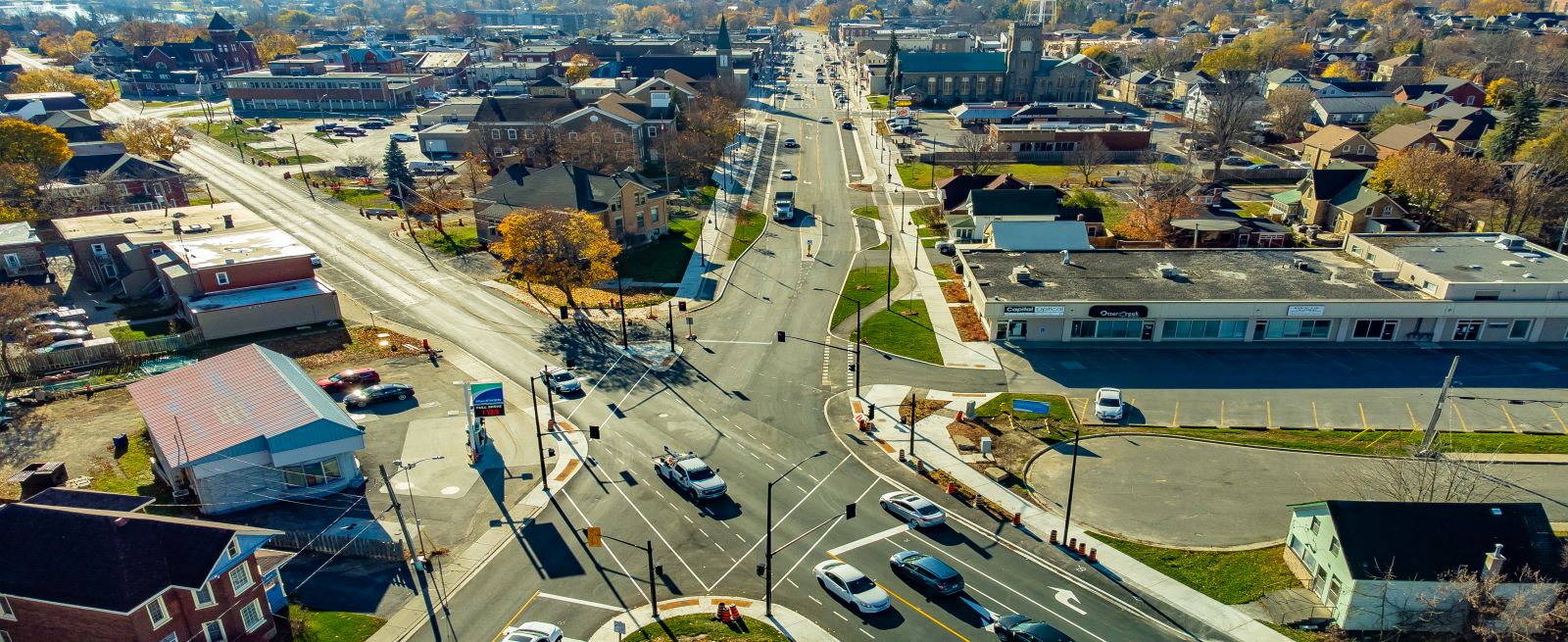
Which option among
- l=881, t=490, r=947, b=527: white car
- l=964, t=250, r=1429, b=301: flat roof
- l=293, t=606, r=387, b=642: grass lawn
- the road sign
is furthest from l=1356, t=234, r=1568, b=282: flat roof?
l=293, t=606, r=387, b=642: grass lawn

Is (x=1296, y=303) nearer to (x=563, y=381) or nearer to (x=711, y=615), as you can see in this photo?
(x=711, y=615)

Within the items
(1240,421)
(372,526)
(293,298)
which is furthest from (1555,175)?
(293,298)

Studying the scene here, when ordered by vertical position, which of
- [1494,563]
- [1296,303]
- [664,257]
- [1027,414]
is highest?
[1296,303]

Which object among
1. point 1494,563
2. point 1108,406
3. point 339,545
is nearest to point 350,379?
point 339,545

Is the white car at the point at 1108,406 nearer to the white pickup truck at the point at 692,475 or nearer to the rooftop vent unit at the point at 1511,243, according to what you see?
the white pickup truck at the point at 692,475

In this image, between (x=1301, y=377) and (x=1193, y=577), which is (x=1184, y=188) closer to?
(x=1301, y=377)

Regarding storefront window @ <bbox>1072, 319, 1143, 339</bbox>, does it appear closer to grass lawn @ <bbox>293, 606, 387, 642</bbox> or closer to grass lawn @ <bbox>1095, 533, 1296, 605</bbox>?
grass lawn @ <bbox>1095, 533, 1296, 605</bbox>
